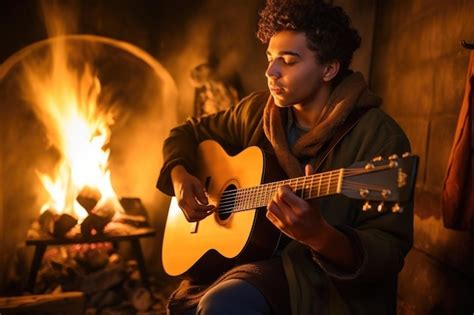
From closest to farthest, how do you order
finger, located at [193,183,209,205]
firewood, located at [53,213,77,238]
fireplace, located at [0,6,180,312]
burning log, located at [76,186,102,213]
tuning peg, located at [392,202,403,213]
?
tuning peg, located at [392,202,403,213], finger, located at [193,183,209,205], firewood, located at [53,213,77,238], burning log, located at [76,186,102,213], fireplace, located at [0,6,180,312]

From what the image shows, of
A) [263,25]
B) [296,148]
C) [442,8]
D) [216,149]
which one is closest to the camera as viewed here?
[296,148]

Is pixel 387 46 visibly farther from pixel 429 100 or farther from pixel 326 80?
pixel 326 80

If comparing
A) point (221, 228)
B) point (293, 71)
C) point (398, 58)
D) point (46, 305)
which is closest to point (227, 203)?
point (221, 228)

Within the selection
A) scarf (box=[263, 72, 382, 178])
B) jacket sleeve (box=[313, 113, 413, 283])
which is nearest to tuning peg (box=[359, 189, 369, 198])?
jacket sleeve (box=[313, 113, 413, 283])

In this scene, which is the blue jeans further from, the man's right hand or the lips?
the lips

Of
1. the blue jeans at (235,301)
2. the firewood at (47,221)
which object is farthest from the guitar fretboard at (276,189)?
the firewood at (47,221)

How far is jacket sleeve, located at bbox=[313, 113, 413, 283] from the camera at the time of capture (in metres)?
1.35

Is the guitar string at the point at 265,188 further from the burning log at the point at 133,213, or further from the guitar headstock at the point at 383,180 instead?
the burning log at the point at 133,213

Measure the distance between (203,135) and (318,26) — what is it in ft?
2.42

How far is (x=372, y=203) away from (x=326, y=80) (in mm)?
597

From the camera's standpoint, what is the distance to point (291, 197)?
1.31 meters

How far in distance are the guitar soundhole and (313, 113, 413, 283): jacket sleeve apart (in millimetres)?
375

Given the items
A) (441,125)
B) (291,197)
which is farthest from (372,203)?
(441,125)

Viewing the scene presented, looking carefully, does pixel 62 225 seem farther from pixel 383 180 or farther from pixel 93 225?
pixel 383 180
